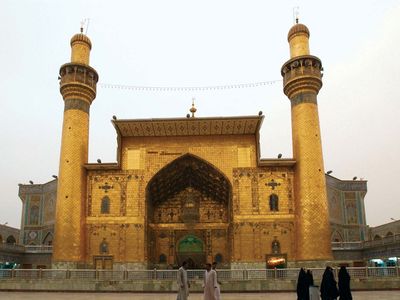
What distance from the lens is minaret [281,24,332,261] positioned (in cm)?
2077

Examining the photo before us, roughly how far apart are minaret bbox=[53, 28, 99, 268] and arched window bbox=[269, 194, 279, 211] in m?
9.98

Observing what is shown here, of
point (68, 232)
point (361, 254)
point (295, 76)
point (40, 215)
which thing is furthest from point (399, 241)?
point (40, 215)

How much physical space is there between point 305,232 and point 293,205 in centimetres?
190

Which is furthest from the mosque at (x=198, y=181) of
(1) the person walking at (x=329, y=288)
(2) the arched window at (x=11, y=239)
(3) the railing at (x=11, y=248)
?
(2) the arched window at (x=11, y=239)

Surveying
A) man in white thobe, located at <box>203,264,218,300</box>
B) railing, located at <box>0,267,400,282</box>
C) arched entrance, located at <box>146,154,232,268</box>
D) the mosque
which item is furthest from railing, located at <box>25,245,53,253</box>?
man in white thobe, located at <box>203,264,218,300</box>

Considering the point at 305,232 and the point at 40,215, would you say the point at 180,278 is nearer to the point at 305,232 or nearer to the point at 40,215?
the point at 305,232

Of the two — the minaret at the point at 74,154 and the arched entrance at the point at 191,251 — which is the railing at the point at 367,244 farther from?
the minaret at the point at 74,154

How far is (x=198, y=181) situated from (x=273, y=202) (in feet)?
17.5

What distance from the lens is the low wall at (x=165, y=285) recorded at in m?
15.8

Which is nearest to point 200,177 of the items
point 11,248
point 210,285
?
point 11,248

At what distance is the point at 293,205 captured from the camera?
73.7 ft

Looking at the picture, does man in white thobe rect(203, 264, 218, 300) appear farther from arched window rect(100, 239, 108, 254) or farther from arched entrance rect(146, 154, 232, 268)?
arched entrance rect(146, 154, 232, 268)

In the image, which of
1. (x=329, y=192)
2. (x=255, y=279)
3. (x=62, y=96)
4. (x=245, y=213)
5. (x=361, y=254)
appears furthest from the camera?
(x=329, y=192)

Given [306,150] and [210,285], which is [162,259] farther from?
[210,285]
